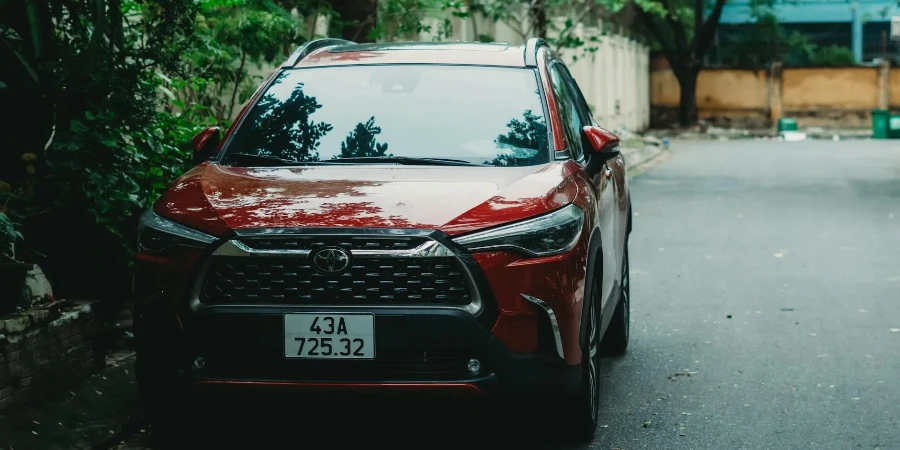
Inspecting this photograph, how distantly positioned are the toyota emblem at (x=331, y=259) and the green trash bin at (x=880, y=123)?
132 feet

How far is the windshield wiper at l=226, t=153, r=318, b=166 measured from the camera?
5.78 m

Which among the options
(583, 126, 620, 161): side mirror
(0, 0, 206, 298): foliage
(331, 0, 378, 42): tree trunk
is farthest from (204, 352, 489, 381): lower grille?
(331, 0, 378, 42): tree trunk

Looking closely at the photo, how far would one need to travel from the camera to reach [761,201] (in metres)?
18.2

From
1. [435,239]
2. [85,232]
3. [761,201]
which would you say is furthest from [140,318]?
[761,201]

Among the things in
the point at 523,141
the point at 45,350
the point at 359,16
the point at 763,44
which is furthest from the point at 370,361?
the point at 763,44

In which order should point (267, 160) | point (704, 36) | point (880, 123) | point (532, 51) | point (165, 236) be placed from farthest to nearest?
point (704, 36), point (880, 123), point (532, 51), point (267, 160), point (165, 236)

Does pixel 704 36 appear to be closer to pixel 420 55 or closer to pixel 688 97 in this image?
pixel 688 97

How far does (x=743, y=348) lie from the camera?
7.82 meters

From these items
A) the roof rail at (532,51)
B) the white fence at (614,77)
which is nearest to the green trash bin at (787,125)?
the white fence at (614,77)

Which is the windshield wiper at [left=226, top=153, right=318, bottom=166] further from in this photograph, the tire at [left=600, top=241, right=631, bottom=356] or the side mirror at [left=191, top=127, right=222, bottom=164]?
the tire at [left=600, top=241, right=631, bottom=356]

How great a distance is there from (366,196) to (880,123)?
39968mm

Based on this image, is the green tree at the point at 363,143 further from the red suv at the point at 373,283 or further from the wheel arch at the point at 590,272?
the wheel arch at the point at 590,272

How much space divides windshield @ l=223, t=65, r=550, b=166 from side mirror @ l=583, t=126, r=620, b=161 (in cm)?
23

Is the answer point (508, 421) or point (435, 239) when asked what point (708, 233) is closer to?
point (508, 421)
